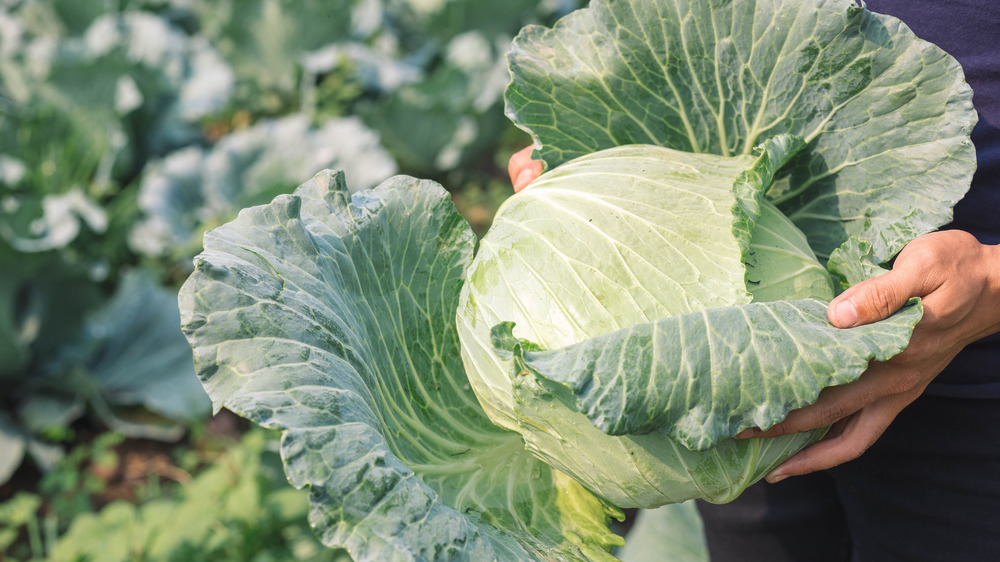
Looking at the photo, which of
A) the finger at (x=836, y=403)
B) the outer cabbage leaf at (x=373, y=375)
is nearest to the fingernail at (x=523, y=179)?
the outer cabbage leaf at (x=373, y=375)

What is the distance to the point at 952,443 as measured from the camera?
68.9 inches

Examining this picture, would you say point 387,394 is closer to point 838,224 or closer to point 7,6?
point 838,224

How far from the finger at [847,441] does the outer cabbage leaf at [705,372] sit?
303 millimetres

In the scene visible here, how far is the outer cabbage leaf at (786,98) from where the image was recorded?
1560 millimetres

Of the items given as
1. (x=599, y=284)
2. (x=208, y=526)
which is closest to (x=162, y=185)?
(x=208, y=526)

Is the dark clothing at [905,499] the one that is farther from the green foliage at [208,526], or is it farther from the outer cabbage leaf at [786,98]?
the green foliage at [208,526]

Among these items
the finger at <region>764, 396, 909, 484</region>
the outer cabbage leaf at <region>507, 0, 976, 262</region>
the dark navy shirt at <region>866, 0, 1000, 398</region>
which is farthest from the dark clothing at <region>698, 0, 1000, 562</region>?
the finger at <region>764, 396, 909, 484</region>

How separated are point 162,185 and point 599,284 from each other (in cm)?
439

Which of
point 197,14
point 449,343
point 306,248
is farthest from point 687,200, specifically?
point 197,14

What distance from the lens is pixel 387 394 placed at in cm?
160

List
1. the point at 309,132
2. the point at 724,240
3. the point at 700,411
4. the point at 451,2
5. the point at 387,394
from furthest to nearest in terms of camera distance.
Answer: the point at 451,2 → the point at 309,132 → the point at 387,394 → the point at 724,240 → the point at 700,411

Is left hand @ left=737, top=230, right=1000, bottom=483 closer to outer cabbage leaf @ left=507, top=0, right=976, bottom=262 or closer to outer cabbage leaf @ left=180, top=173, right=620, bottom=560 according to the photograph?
outer cabbage leaf @ left=507, top=0, right=976, bottom=262

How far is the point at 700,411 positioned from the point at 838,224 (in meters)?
0.75

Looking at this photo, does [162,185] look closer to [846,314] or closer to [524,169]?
[524,169]
